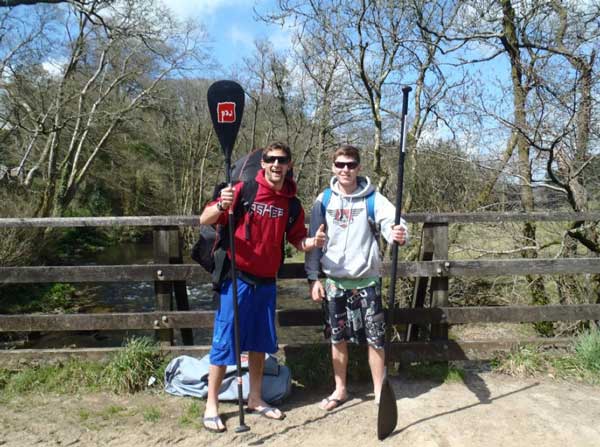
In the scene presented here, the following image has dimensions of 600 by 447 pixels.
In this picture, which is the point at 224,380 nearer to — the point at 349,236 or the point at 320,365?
the point at 320,365

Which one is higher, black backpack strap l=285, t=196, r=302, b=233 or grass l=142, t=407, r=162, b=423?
black backpack strap l=285, t=196, r=302, b=233

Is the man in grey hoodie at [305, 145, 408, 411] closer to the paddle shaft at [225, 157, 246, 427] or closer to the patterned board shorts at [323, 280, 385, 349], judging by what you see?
the patterned board shorts at [323, 280, 385, 349]

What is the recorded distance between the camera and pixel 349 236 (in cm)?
337

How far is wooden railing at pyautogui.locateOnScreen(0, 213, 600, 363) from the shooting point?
3.97 m

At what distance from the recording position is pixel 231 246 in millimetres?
3129

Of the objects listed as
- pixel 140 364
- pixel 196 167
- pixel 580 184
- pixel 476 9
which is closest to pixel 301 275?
pixel 140 364

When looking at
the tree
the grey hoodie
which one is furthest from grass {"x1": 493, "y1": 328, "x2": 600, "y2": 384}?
the tree

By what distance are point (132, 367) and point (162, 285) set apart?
2.33 ft

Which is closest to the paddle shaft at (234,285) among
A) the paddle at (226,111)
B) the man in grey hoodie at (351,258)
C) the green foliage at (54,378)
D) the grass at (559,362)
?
the paddle at (226,111)

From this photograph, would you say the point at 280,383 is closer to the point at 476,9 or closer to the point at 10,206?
the point at 476,9

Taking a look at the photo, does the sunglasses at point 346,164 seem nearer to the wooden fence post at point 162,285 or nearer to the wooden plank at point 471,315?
the wooden plank at point 471,315

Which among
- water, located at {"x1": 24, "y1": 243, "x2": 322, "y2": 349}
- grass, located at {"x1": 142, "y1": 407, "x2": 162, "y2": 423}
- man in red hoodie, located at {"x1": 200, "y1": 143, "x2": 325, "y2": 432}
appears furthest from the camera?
water, located at {"x1": 24, "y1": 243, "x2": 322, "y2": 349}

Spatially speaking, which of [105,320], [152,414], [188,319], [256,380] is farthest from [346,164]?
[105,320]

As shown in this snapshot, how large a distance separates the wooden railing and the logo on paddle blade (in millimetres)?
1018
